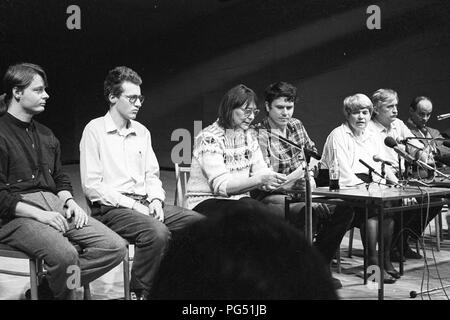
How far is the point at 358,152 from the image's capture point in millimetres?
3553

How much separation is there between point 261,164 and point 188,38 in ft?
22.6

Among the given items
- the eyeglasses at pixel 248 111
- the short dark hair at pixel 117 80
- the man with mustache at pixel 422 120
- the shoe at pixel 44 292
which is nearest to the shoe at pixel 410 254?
the man with mustache at pixel 422 120

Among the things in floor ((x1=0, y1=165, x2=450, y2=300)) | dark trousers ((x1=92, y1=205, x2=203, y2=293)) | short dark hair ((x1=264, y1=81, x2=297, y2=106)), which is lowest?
floor ((x1=0, y1=165, x2=450, y2=300))

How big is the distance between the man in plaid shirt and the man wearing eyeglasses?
29.7 inches

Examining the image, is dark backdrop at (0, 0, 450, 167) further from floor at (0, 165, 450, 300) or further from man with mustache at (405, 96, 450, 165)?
floor at (0, 165, 450, 300)

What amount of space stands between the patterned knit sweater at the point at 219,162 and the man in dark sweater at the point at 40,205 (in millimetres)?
623

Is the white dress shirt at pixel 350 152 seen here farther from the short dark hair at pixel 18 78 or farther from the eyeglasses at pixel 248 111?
the short dark hair at pixel 18 78

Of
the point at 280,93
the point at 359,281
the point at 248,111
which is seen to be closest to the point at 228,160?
the point at 248,111

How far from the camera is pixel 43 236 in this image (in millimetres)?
2270

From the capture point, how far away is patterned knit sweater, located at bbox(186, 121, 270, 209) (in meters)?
2.90

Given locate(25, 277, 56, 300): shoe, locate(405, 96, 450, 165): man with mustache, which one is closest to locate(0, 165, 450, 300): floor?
locate(25, 277, 56, 300): shoe

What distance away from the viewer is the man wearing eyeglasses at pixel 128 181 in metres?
2.57

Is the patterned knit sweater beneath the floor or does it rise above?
above
